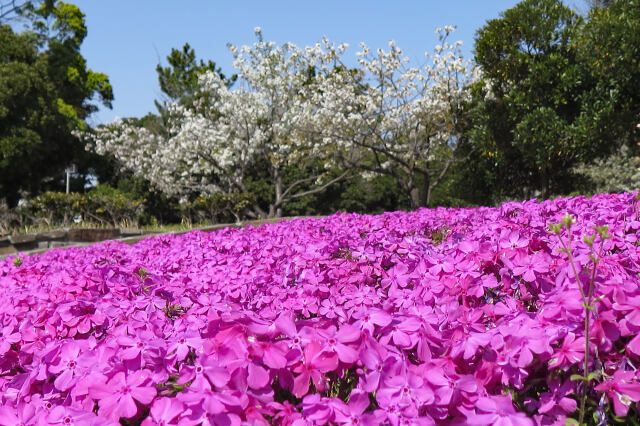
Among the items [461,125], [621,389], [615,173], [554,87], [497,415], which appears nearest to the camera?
[497,415]

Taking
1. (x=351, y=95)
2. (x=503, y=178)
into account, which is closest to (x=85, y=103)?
(x=351, y=95)

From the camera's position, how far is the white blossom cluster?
1517cm

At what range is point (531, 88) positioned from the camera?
1262 centimetres

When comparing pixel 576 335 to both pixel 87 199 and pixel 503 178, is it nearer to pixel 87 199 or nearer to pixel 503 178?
pixel 503 178

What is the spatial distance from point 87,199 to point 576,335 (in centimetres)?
1651

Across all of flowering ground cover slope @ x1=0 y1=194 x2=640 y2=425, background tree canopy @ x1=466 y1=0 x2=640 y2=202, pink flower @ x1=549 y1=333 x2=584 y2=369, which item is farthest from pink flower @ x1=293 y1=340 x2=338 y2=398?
background tree canopy @ x1=466 y1=0 x2=640 y2=202

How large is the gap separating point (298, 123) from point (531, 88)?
7.11 metres

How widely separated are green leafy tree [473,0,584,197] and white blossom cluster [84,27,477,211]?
1619mm

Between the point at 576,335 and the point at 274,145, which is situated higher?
the point at 274,145

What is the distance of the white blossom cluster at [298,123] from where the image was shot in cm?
1517

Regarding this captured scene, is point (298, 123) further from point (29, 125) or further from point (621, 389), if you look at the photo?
point (621, 389)

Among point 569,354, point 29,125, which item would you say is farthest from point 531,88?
point 29,125

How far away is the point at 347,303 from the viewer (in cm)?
205

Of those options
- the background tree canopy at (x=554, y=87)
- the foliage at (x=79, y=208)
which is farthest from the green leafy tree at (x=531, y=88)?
the foliage at (x=79, y=208)
